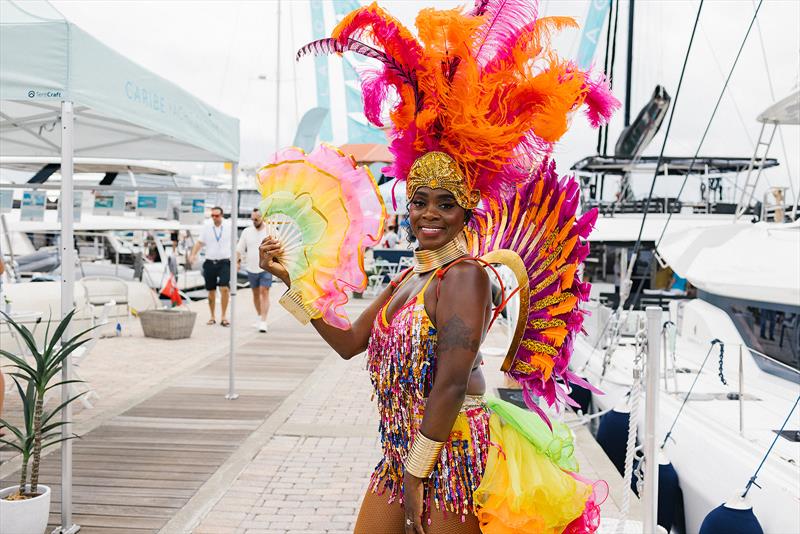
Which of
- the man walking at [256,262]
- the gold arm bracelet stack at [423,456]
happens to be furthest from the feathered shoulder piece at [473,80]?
the man walking at [256,262]

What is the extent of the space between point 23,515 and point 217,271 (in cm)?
776

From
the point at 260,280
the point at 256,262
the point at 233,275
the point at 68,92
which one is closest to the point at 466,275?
the point at 68,92

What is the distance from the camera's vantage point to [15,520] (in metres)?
3.35

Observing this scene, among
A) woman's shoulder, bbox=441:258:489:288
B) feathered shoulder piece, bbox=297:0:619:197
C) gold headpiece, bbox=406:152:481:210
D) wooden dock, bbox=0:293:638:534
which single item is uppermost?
feathered shoulder piece, bbox=297:0:619:197

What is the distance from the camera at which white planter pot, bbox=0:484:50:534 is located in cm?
334

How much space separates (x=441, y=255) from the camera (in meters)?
2.08

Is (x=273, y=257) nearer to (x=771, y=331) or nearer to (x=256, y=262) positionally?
(x=771, y=331)

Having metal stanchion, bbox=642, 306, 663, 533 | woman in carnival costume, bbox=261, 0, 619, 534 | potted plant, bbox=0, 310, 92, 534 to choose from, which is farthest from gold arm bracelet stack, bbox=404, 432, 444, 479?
potted plant, bbox=0, 310, 92, 534

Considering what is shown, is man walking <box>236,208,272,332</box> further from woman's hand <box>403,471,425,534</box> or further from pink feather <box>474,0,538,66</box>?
woman's hand <box>403,471,425,534</box>

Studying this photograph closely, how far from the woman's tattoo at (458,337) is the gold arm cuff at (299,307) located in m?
0.51

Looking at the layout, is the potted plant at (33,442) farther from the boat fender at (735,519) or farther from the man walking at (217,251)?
the man walking at (217,251)

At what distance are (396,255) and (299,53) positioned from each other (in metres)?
15.0

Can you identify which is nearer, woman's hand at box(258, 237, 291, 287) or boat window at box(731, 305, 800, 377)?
woman's hand at box(258, 237, 291, 287)

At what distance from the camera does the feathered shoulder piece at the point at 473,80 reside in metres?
2.02
